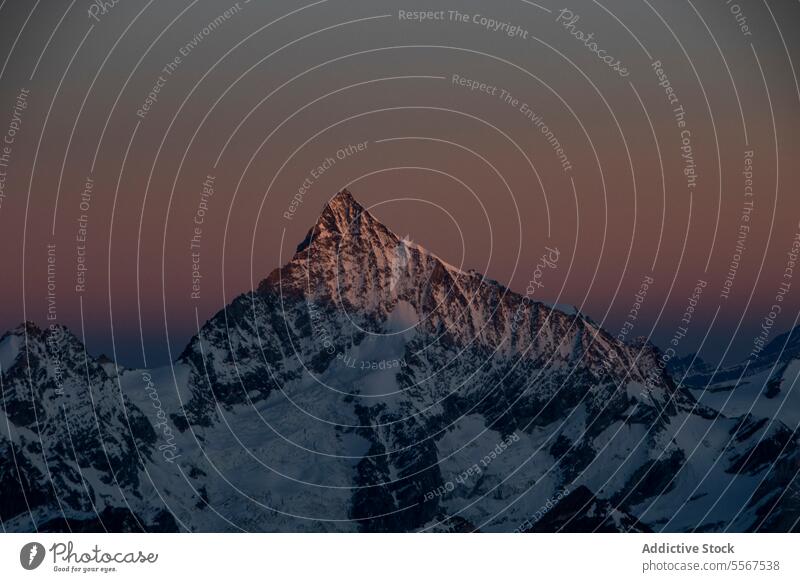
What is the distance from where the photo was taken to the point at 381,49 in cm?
13450
